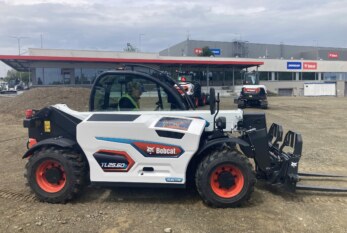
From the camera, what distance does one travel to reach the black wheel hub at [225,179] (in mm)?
4871

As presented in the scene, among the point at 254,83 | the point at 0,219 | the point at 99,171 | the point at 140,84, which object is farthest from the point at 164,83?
the point at 254,83

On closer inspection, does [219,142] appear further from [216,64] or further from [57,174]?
[216,64]

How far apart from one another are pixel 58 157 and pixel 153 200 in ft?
4.87

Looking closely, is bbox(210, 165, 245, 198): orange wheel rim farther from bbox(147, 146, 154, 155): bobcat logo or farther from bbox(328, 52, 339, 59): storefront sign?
bbox(328, 52, 339, 59): storefront sign

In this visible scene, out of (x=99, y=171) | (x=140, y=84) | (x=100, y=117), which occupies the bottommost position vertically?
(x=99, y=171)

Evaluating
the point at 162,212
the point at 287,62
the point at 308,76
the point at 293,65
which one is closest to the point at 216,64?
the point at 287,62

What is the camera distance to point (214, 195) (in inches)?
191

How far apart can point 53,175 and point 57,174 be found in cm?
6

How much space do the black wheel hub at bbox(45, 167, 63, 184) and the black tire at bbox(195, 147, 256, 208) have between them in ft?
6.45

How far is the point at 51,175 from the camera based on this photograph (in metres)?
5.10

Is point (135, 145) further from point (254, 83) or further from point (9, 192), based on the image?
point (254, 83)

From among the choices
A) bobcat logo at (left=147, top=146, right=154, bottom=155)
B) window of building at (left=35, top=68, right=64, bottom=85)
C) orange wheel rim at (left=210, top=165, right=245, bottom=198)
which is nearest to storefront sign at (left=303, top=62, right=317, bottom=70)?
window of building at (left=35, top=68, right=64, bottom=85)

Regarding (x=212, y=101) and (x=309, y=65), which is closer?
(x=212, y=101)

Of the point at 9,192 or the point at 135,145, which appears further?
the point at 9,192
